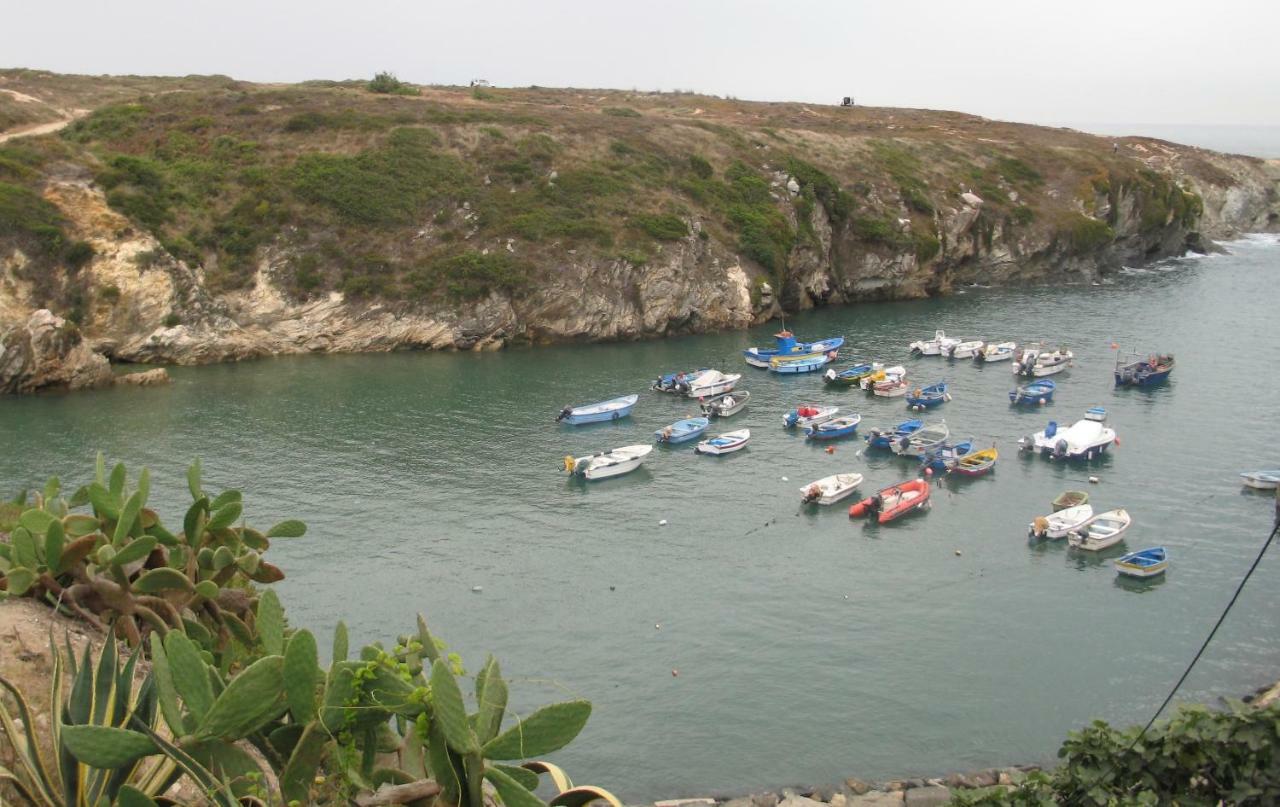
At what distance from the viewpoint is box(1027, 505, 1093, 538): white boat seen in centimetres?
4394

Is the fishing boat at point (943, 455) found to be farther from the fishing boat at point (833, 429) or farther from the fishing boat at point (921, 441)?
the fishing boat at point (833, 429)

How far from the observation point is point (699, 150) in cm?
10594

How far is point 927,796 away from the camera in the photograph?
25.8 meters

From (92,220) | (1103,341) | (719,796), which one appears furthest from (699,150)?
(719,796)

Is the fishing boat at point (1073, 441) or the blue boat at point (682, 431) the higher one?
the fishing boat at point (1073, 441)

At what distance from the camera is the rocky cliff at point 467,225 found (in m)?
75.4

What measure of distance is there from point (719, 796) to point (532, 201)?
70.9m

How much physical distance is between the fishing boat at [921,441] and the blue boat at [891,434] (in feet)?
1.38

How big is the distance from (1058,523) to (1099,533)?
168 cm

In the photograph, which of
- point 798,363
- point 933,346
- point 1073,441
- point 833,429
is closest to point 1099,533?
point 1073,441

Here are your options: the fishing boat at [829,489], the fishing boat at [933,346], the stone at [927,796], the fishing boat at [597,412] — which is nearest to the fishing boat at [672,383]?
the fishing boat at [597,412]

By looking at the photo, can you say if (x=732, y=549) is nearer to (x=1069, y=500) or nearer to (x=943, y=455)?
(x=943, y=455)

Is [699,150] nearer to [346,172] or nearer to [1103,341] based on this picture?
[346,172]

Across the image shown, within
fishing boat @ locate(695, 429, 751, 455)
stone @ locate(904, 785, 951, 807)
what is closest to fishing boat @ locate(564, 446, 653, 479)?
fishing boat @ locate(695, 429, 751, 455)
